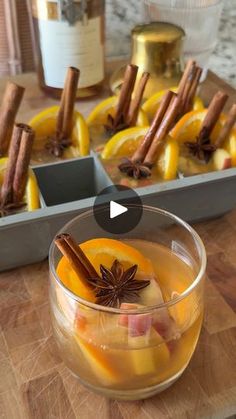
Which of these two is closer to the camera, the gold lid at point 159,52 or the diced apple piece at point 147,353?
the diced apple piece at point 147,353

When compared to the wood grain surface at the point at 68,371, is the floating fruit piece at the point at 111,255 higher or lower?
higher

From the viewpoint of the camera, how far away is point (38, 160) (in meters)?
0.72

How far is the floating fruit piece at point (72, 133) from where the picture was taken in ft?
2.37

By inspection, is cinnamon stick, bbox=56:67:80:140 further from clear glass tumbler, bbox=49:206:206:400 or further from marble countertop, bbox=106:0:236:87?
marble countertop, bbox=106:0:236:87

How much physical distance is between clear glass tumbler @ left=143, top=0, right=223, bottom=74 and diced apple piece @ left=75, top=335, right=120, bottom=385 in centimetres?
74

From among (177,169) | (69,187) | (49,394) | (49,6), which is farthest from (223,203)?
(49,6)

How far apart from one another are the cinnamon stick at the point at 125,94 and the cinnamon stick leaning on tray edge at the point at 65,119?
0.07 metres

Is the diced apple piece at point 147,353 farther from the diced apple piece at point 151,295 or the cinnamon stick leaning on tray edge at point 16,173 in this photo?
the cinnamon stick leaning on tray edge at point 16,173

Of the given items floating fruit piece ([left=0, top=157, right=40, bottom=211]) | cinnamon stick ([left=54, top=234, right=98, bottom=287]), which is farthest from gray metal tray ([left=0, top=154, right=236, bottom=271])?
cinnamon stick ([left=54, top=234, right=98, bottom=287])

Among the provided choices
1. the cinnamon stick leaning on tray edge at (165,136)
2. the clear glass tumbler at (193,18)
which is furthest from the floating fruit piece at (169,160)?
the clear glass tumbler at (193,18)

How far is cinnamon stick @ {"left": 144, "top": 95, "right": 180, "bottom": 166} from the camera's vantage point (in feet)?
2.17

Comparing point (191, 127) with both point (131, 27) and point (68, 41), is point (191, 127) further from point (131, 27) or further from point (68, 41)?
point (131, 27)

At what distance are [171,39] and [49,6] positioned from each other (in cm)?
21

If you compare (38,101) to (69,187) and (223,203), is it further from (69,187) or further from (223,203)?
(223,203)
